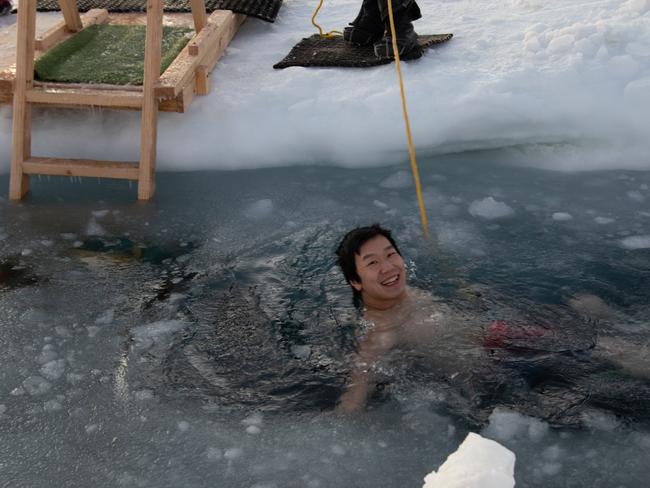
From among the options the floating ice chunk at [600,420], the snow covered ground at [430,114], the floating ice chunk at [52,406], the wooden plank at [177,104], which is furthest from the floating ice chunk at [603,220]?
the floating ice chunk at [52,406]

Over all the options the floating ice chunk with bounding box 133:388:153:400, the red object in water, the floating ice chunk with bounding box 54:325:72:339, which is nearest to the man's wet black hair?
the red object in water

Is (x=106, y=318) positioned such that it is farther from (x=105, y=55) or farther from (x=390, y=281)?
(x=105, y=55)

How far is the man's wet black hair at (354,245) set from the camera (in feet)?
12.2

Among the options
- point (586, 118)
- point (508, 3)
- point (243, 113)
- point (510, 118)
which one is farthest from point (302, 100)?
point (508, 3)

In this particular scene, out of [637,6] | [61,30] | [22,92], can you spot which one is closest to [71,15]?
[61,30]

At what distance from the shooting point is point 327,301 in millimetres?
4082

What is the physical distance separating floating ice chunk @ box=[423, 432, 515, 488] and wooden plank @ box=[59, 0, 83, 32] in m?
4.80

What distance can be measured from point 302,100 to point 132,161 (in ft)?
3.73

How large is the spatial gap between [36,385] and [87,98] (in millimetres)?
2078

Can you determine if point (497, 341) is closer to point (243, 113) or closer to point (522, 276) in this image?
point (522, 276)

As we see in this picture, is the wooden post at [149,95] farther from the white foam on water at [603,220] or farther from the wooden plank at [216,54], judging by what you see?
the white foam on water at [603,220]

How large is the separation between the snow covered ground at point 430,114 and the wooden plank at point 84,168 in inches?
13.2

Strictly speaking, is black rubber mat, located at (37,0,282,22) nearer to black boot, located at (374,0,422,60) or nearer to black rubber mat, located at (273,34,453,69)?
black rubber mat, located at (273,34,453,69)

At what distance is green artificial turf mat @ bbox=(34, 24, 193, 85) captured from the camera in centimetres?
530
